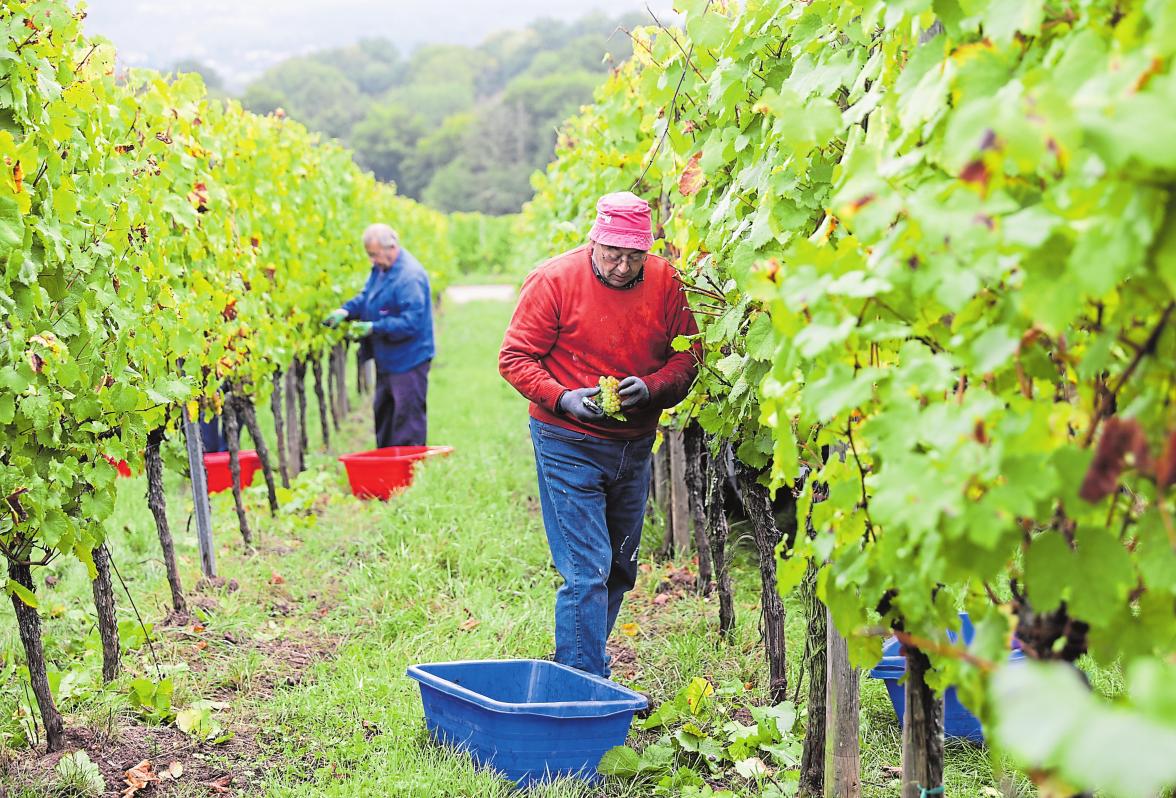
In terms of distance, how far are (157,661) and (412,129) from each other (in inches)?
3550

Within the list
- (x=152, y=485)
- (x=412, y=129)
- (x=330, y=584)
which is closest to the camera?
(x=152, y=485)

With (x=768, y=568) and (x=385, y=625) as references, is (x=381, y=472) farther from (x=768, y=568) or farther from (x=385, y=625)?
(x=768, y=568)

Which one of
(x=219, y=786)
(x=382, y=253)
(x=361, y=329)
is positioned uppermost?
(x=382, y=253)

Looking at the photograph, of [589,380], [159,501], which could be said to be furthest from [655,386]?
[159,501]

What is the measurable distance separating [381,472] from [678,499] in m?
2.57

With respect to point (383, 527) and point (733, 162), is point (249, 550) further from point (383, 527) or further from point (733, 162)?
point (733, 162)

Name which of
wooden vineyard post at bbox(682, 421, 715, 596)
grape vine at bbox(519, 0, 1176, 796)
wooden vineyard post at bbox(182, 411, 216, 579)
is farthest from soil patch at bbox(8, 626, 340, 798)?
grape vine at bbox(519, 0, 1176, 796)

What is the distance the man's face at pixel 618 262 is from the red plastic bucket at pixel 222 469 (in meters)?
4.72

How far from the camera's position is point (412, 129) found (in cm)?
9050

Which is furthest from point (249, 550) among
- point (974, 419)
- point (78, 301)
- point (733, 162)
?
point (974, 419)

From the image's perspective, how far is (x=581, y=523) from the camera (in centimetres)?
398

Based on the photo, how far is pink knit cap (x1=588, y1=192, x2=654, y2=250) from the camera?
3.76m

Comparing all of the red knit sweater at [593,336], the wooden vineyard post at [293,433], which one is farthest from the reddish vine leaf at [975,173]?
the wooden vineyard post at [293,433]

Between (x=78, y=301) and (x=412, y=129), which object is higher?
(x=412, y=129)
